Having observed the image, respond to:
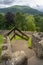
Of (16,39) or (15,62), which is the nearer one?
(15,62)

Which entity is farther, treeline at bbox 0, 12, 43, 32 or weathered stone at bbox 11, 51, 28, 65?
treeline at bbox 0, 12, 43, 32

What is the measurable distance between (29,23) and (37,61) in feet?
122

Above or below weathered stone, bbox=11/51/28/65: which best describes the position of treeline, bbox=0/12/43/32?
below

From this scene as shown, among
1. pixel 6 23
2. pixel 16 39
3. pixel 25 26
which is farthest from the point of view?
pixel 6 23

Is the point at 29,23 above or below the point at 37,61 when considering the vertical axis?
below

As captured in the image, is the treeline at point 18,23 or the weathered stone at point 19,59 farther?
the treeline at point 18,23

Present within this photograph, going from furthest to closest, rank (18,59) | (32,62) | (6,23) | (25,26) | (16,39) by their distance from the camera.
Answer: (6,23)
(25,26)
(16,39)
(32,62)
(18,59)

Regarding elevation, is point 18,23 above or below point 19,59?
below

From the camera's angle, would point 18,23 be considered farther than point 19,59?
Yes

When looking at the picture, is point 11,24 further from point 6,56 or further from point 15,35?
point 6,56

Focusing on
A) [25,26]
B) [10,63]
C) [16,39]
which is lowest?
[25,26]

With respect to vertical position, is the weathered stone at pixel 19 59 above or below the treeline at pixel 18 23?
above

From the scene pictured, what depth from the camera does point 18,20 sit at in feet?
150

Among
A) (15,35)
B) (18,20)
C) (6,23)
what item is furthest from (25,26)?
(15,35)
